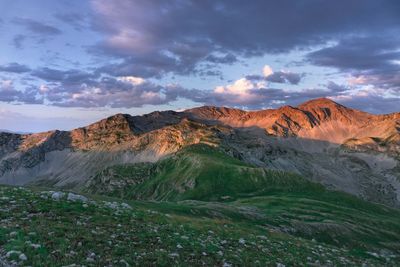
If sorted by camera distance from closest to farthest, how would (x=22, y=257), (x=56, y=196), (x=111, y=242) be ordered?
(x=22, y=257), (x=111, y=242), (x=56, y=196)

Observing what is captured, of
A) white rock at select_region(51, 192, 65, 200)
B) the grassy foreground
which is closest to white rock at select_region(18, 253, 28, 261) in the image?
the grassy foreground

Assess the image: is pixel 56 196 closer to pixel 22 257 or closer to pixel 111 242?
pixel 111 242

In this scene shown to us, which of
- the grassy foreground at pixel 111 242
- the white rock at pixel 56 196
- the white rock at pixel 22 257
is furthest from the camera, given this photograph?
the white rock at pixel 56 196

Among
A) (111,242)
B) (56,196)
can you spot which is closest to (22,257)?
(111,242)

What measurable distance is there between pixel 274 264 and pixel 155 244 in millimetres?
7559

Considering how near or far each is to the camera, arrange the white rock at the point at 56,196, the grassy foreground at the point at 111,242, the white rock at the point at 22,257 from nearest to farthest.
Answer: the white rock at the point at 22,257, the grassy foreground at the point at 111,242, the white rock at the point at 56,196

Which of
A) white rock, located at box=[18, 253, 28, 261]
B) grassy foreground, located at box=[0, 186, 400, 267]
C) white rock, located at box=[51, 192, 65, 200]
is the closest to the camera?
white rock, located at box=[18, 253, 28, 261]

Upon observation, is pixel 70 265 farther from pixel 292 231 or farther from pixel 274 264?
pixel 292 231

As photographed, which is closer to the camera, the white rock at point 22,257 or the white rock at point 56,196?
the white rock at point 22,257

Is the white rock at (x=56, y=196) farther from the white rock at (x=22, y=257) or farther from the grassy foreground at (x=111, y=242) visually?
the white rock at (x=22, y=257)

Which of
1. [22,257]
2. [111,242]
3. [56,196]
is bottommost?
[111,242]

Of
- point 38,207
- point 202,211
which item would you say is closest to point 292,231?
point 202,211

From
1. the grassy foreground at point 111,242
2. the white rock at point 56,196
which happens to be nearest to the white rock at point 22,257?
the grassy foreground at point 111,242

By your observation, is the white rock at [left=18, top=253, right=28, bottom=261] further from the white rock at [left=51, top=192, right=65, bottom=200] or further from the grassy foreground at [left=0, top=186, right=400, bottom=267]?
the white rock at [left=51, top=192, right=65, bottom=200]
